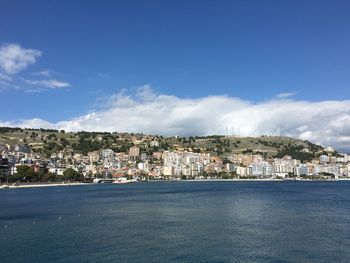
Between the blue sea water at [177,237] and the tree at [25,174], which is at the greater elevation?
the tree at [25,174]

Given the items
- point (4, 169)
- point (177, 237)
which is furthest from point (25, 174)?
point (177, 237)

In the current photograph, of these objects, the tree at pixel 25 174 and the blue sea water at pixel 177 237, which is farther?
the tree at pixel 25 174

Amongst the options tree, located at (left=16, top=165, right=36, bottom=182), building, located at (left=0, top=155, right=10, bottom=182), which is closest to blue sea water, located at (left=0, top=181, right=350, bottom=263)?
tree, located at (left=16, top=165, right=36, bottom=182)

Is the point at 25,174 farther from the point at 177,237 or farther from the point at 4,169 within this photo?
the point at 177,237

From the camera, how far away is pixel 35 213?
56250 mm

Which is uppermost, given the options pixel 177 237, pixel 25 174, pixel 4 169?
pixel 4 169

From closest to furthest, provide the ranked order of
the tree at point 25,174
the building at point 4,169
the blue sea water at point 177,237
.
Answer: the blue sea water at point 177,237
the building at point 4,169
the tree at point 25,174

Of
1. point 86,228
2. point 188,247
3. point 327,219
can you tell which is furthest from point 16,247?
point 327,219

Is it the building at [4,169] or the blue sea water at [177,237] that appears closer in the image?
the blue sea water at [177,237]

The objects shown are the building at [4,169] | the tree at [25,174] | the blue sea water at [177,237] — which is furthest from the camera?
the tree at [25,174]

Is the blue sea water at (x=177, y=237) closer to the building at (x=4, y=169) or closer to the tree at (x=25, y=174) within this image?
the tree at (x=25, y=174)

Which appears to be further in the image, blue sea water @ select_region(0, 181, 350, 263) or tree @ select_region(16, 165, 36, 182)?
tree @ select_region(16, 165, 36, 182)

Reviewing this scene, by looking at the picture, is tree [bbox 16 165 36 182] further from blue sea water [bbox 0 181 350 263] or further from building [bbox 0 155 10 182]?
blue sea water [bbox 0 181 350 263]

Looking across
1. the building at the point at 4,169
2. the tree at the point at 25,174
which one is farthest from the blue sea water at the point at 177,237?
the building at the point at 4,169
